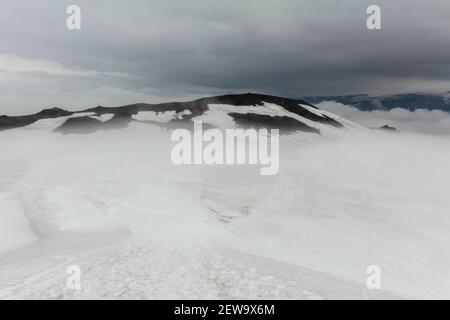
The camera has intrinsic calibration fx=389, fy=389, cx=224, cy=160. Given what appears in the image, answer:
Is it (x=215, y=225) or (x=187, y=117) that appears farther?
(x=187, y=117)

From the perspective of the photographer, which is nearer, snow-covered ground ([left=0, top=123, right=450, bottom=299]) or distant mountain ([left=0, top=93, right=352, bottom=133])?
snow-covered ground ([left=0, top=123, right=450, bottom=299])

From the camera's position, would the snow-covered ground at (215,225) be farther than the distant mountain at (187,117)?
No

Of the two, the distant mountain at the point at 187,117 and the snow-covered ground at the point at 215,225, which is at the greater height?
the distant mountain at the point at 187,117

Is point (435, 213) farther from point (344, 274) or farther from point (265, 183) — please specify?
point (344, 274)
